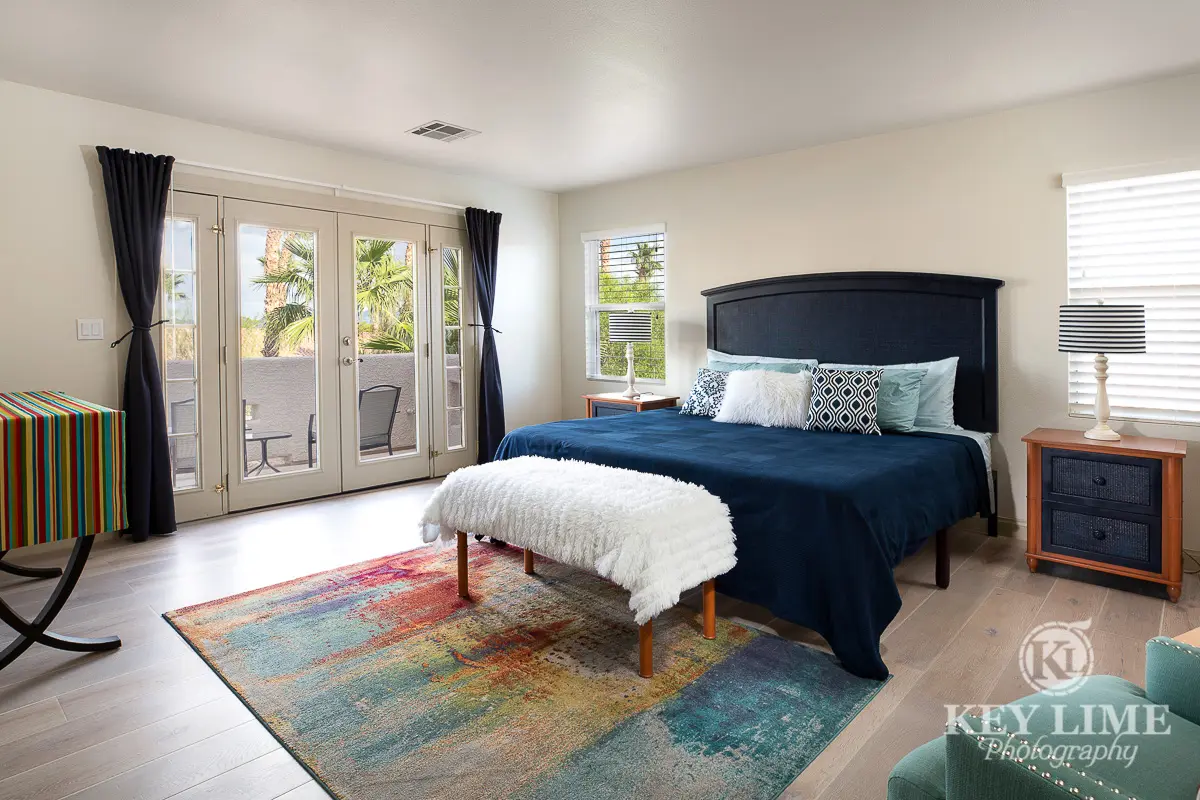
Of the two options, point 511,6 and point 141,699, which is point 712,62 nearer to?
point 511,6

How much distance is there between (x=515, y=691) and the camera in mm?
2285

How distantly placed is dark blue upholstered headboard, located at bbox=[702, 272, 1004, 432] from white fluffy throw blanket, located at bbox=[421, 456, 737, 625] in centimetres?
223

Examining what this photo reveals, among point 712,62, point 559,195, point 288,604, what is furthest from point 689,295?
point 288,604

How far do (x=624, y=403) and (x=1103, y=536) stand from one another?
122 inches

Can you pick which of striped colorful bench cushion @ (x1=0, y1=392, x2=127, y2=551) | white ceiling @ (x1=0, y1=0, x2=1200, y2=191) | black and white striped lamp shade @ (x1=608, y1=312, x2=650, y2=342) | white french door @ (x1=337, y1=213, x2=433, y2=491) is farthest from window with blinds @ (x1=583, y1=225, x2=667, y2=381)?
striped colorful bench cushion @ (x1=0, y1=392, x2=127, y2=551)

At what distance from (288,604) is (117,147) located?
2895 mm

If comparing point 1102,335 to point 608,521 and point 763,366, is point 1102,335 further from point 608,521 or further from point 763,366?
point 608,521

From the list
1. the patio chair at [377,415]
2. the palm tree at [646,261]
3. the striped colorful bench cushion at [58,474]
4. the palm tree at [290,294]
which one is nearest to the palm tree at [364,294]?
the palm tree at [290,294]

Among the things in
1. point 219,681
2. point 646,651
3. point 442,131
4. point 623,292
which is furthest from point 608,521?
point 623,292

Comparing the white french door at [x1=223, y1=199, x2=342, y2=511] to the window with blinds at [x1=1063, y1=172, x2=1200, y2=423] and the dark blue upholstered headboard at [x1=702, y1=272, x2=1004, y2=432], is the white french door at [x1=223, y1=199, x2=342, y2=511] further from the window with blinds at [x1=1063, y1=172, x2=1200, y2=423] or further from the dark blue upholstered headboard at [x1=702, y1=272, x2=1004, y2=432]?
the window with blinds at [x1=1063, y1=172, x2=1200, y2=423]

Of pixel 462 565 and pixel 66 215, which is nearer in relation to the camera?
pixel 462 565

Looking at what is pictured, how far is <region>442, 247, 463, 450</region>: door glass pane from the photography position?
5711 millimetres

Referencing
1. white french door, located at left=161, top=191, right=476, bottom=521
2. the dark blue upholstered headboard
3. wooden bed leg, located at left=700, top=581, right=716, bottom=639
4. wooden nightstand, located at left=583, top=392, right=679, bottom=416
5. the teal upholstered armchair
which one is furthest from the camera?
wooden nightstand, located at left=583, top=392, right=679, bottom=416

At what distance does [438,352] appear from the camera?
221 inches
